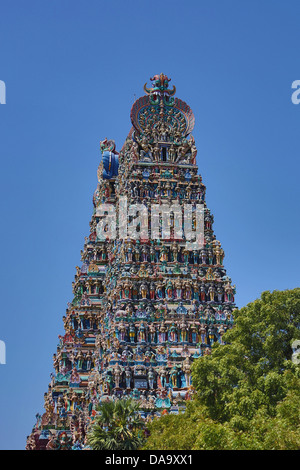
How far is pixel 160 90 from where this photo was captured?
62.3 metres

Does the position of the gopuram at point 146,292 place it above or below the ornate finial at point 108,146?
below

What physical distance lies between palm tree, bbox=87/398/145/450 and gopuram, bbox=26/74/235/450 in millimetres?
6962

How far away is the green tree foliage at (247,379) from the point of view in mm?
31656

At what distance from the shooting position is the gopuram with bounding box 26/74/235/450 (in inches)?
1858

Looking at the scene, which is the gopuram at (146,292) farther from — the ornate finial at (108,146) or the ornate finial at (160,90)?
the ornate finial at (108,146)

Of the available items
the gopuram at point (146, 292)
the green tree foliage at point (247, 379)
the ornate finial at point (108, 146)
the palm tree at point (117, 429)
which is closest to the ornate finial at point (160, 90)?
the gopuram at point (146, 292)

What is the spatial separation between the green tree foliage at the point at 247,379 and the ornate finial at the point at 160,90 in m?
29.1

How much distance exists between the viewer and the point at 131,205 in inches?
2269

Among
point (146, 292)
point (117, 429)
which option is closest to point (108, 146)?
point (146, 292)

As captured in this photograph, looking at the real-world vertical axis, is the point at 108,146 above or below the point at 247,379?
above

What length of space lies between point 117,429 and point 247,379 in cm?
720

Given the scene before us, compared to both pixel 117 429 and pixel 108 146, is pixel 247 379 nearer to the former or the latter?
pixel 117 429
